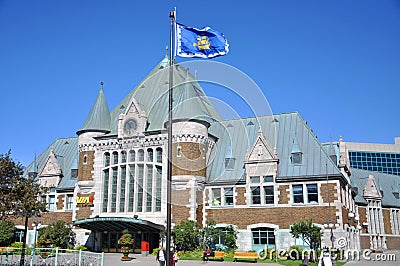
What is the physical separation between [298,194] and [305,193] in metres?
0.62

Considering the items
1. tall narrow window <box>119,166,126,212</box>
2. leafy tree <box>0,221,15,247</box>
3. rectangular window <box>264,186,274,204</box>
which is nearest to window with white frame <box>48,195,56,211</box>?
leafy tree <box>0,221,15,247</box>

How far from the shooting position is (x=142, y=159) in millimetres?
40281

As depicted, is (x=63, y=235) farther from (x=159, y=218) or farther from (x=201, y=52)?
(x=201, y=52)

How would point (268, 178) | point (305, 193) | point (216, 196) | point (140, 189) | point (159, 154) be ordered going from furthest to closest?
1. point (159, 154)
2. point (140, 189)
3. point (216, 196)
4. point (268, 178)
5. point (305, 193)

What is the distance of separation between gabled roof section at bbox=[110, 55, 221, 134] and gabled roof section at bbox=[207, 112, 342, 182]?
10.0 ft

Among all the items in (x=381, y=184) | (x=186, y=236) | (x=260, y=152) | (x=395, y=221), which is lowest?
(x=186, y=236)

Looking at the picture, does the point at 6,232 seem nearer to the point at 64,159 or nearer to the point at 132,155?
the point at 64,159

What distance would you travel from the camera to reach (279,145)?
132 feet

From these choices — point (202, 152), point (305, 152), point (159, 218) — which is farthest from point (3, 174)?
point (305, 152)

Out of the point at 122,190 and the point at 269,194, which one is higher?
the point at 122,190

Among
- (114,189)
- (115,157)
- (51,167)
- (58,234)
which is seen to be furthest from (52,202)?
(115,157)

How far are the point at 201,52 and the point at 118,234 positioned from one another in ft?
86.0

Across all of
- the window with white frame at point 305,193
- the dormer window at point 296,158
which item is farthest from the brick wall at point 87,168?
the window with white frame at point 305,193

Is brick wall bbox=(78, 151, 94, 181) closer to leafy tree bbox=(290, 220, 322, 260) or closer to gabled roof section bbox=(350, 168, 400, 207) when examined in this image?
leafy tree bbox=(290, 220, 322, 260)
